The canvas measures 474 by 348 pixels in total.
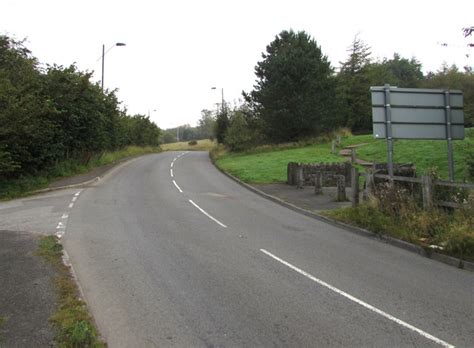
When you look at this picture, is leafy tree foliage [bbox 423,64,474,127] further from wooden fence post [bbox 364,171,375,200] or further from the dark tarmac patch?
the dark tarmac patch

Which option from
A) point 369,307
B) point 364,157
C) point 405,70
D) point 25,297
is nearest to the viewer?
point 25,297

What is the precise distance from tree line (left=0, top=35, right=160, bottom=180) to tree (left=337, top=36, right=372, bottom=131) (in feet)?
126

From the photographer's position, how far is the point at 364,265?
924 cm

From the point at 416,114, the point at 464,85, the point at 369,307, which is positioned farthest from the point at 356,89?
the point at 369,307

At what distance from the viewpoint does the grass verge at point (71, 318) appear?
16.6 ft

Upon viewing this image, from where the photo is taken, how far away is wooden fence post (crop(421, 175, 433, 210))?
12008mm

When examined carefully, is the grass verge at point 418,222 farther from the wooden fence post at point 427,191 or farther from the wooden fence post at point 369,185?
the wooden fence post at point 369,185

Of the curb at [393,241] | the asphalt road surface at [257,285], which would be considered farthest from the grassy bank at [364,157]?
the asphalt road surface at [257,285]

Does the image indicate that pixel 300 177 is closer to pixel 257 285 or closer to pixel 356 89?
pixel 257 285

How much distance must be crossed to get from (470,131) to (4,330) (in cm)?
3677

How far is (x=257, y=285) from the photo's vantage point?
25.0 ft

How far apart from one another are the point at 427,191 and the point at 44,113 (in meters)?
18.9

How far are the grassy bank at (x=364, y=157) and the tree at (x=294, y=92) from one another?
203 cm

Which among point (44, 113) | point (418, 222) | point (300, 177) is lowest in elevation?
point (418, 222)
